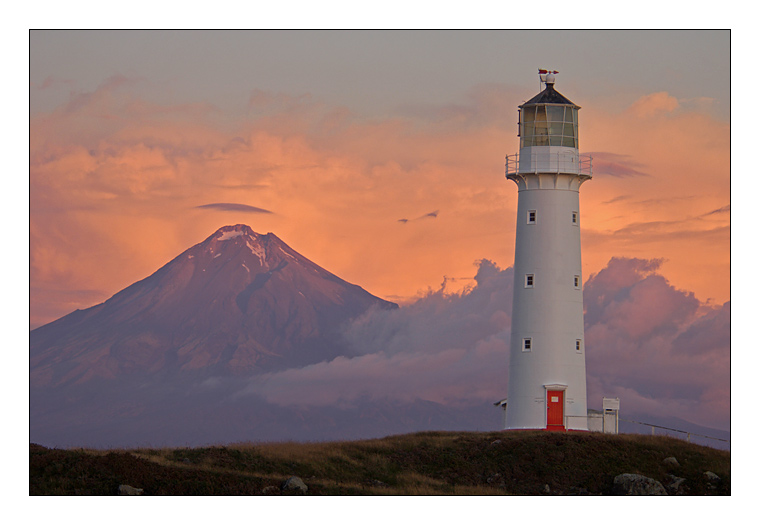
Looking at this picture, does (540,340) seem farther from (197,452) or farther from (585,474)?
(197,452)

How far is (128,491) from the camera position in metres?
42.6

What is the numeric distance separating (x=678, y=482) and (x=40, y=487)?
24.8m

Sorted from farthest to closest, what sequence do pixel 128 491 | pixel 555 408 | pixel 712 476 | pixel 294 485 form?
1. pixel 555 408
2. pixel 712 476
3. pixel 294 485
4. pixel 128 491

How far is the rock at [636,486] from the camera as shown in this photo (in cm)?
4816

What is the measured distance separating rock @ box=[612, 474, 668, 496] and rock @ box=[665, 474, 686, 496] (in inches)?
22.1

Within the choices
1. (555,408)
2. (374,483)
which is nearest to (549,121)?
(555,408)

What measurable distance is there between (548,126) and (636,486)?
798 inches

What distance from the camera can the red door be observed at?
58125 mm

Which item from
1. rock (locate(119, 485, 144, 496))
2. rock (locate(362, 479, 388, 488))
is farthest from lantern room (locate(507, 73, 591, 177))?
rock (locate(119, 485, 144, 496))

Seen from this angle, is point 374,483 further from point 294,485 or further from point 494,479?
point 494,479

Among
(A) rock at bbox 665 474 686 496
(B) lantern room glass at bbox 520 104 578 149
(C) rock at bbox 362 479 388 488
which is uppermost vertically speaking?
(B) lantern room glass at bbox 520 104 578 149

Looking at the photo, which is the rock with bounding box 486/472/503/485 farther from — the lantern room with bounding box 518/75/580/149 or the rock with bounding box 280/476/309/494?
the lantern room with bounding box 518/75/580/149

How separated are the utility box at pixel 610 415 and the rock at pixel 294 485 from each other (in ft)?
65.3

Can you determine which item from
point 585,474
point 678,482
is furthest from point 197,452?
point 678,482
